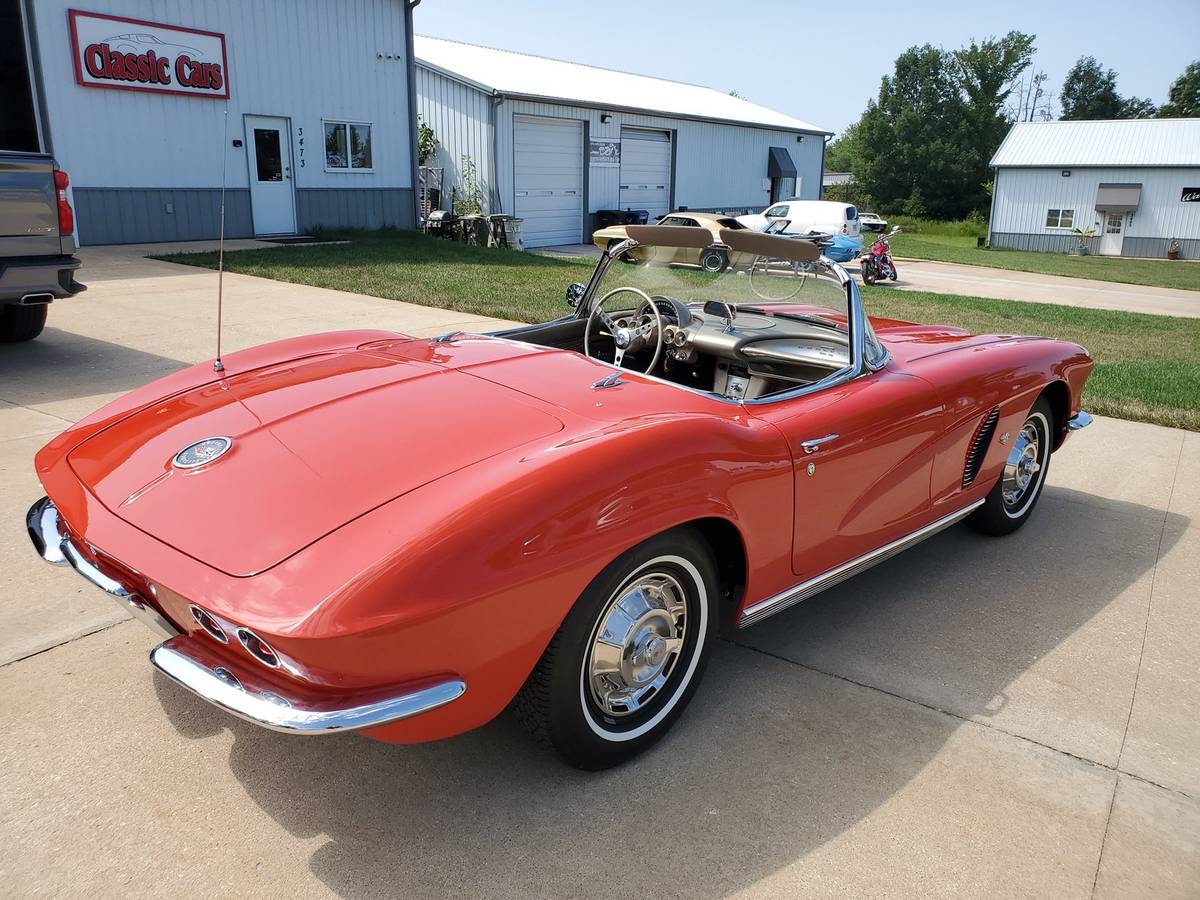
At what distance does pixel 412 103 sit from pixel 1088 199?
30.3m

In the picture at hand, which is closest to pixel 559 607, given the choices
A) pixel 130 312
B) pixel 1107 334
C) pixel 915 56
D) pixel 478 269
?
pixel 130 312

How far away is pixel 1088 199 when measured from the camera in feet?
124

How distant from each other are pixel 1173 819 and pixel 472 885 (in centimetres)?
184

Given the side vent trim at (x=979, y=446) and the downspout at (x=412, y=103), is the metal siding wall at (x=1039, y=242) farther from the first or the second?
the side vent trim at (x=979, y=446)

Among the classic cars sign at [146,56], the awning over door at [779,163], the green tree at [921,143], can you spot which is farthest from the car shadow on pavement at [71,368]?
the green tree at [921,143]

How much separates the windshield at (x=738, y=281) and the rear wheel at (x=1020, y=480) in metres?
1.19

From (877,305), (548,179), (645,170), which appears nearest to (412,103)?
(548,179)

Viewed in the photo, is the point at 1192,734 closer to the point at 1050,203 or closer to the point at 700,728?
the point at 700,728

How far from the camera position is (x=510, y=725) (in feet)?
8.93

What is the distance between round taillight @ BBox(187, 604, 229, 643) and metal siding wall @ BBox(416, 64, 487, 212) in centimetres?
2025

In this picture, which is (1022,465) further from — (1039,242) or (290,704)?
(1039,242)

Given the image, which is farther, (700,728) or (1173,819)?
(700,728)

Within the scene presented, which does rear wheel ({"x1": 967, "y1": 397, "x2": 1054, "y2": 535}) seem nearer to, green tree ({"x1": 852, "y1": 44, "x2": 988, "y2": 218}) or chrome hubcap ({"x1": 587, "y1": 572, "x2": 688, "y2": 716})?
chrome hubcap ({"x1": 587, "y1": 572, "x2": 688, "y2": 716})

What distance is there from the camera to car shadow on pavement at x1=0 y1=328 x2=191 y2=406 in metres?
6.10
